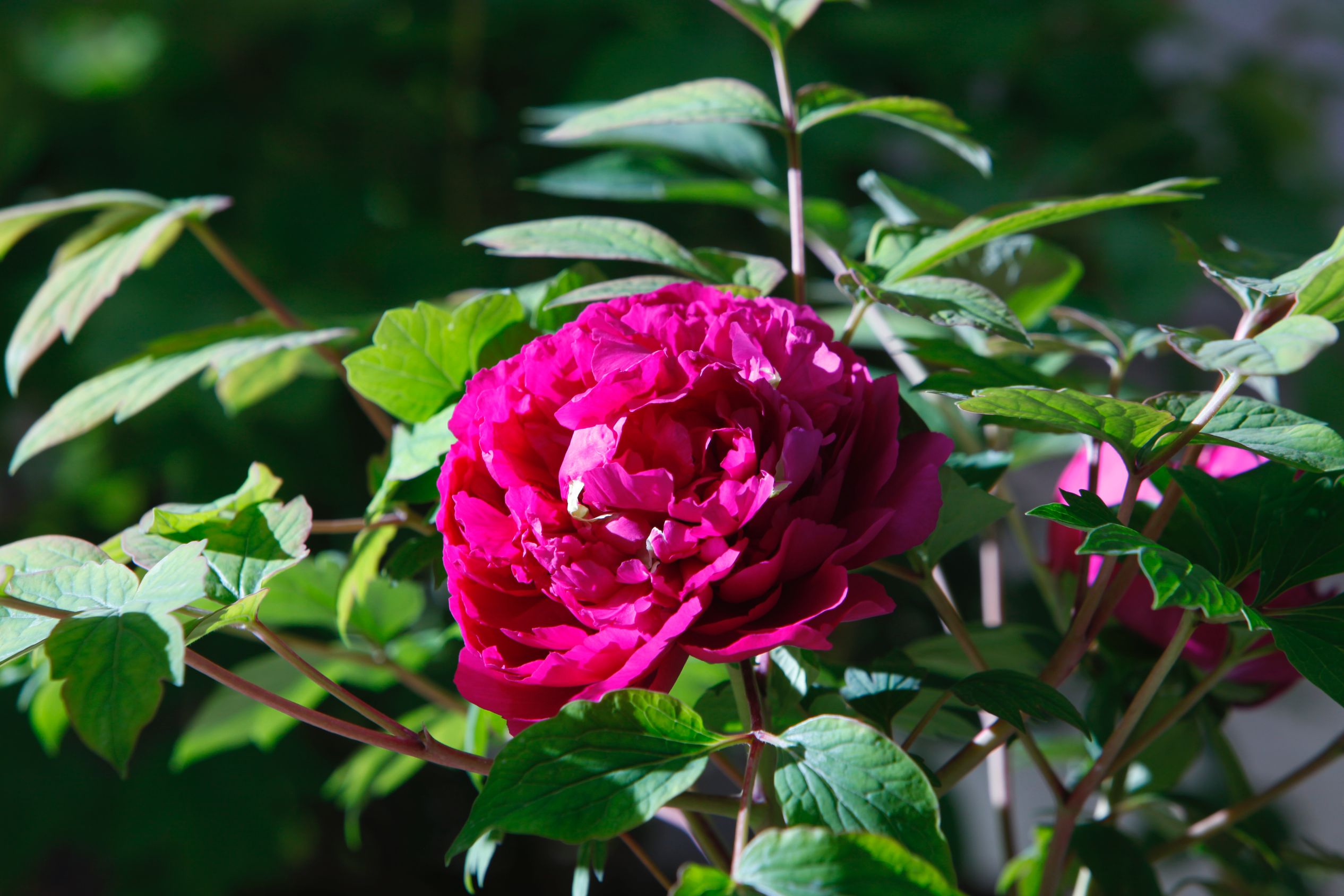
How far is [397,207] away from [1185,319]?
77cm

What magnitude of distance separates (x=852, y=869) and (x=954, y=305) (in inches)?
4.7

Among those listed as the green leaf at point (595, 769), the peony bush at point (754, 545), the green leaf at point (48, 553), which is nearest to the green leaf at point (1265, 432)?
the peony bush at point (754, 545)

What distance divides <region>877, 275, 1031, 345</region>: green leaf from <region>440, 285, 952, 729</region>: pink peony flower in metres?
0.03

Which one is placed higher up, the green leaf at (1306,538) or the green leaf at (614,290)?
the green leaf at (614,290)

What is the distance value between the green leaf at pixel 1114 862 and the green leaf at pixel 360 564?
19cm

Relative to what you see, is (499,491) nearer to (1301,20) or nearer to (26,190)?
(26,190)

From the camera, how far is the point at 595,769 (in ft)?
0.53

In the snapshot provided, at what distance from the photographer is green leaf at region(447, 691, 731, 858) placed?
0.51ft

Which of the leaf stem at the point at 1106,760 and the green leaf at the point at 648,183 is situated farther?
the green leaf at the point at 648,183

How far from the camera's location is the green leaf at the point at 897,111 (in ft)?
0.85

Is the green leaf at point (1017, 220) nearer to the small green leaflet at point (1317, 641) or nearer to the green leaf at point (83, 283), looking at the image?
the small green leaflet at point (1317, 641)

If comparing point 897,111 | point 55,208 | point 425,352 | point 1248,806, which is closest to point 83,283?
point 55,208

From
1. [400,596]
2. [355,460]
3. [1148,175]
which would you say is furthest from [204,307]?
[1148,175]

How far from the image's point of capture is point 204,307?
0.78m
